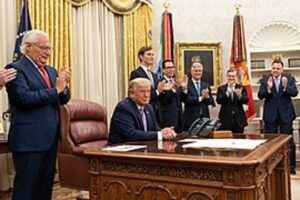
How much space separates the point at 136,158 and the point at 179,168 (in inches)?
9.5

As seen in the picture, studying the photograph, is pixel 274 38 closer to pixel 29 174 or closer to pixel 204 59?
pixel 204 59

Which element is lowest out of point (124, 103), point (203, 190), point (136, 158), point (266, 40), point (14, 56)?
point (203, 190)

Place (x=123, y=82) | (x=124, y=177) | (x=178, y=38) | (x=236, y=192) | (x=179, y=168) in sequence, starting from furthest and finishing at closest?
(x=178, y=38) → (x=123, y=82) → (x=124, y=177) → (x=179, y=168) → (x=236, y=192)

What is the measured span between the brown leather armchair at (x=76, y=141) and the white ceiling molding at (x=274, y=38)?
12.0ft

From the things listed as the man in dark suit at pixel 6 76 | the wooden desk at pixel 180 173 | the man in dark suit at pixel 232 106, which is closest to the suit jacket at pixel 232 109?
the man in dark suit at pixel 232 106

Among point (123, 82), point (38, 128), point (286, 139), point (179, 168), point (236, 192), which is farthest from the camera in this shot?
point (123, 82)

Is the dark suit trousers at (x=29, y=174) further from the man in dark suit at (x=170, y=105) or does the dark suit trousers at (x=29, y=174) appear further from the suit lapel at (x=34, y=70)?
the man in dark suit at (x=170, y=105)

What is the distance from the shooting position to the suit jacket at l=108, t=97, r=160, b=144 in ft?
9.37

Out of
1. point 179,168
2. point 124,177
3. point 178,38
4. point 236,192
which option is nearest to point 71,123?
point 124,177

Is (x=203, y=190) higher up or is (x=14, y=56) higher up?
(x=14, y=56)

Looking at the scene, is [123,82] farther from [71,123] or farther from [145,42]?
[71,123]

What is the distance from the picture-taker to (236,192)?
1.82 m

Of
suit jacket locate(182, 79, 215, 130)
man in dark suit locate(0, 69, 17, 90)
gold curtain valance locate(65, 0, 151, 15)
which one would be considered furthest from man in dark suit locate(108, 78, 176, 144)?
gold curtain valance locate(65, 0, 151, 15)

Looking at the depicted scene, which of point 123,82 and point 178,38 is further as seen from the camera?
point 178,38
